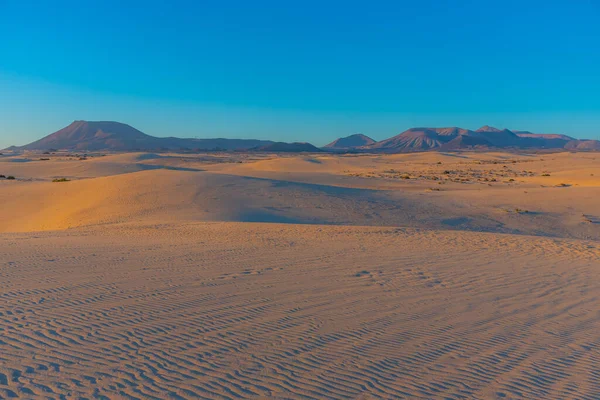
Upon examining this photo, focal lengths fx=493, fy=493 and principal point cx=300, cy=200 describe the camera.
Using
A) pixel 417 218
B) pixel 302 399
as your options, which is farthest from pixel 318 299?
pixel 417 218

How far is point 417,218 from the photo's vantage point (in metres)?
20.6

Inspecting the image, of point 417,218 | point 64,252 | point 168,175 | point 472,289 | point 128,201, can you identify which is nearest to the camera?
point 472,289

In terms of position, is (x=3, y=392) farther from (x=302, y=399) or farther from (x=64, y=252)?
(x=64, y=252)

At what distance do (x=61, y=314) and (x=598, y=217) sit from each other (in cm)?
2179

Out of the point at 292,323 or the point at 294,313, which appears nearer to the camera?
the point at 292,323

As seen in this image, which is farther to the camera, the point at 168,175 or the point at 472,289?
the point at 168,175

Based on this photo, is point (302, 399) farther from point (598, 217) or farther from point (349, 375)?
point (598, 217)

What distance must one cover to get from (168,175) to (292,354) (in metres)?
24.9

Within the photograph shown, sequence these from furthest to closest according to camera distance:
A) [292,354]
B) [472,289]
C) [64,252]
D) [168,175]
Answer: [168,175] < [64,252] < [472,289] < [292,354]

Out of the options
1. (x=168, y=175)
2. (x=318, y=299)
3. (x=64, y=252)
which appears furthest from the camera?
(x=168, y=175)

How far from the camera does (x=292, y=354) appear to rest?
568cm

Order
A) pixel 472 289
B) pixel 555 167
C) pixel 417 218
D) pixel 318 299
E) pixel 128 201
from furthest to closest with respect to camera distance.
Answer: pixel 555 167, pixel 128 201, pixel 417 218, pixel 472 289, pixel 318 299

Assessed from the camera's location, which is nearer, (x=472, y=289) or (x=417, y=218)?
(x=472, y=289)

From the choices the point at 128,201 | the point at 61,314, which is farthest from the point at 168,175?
the point at 61,314
